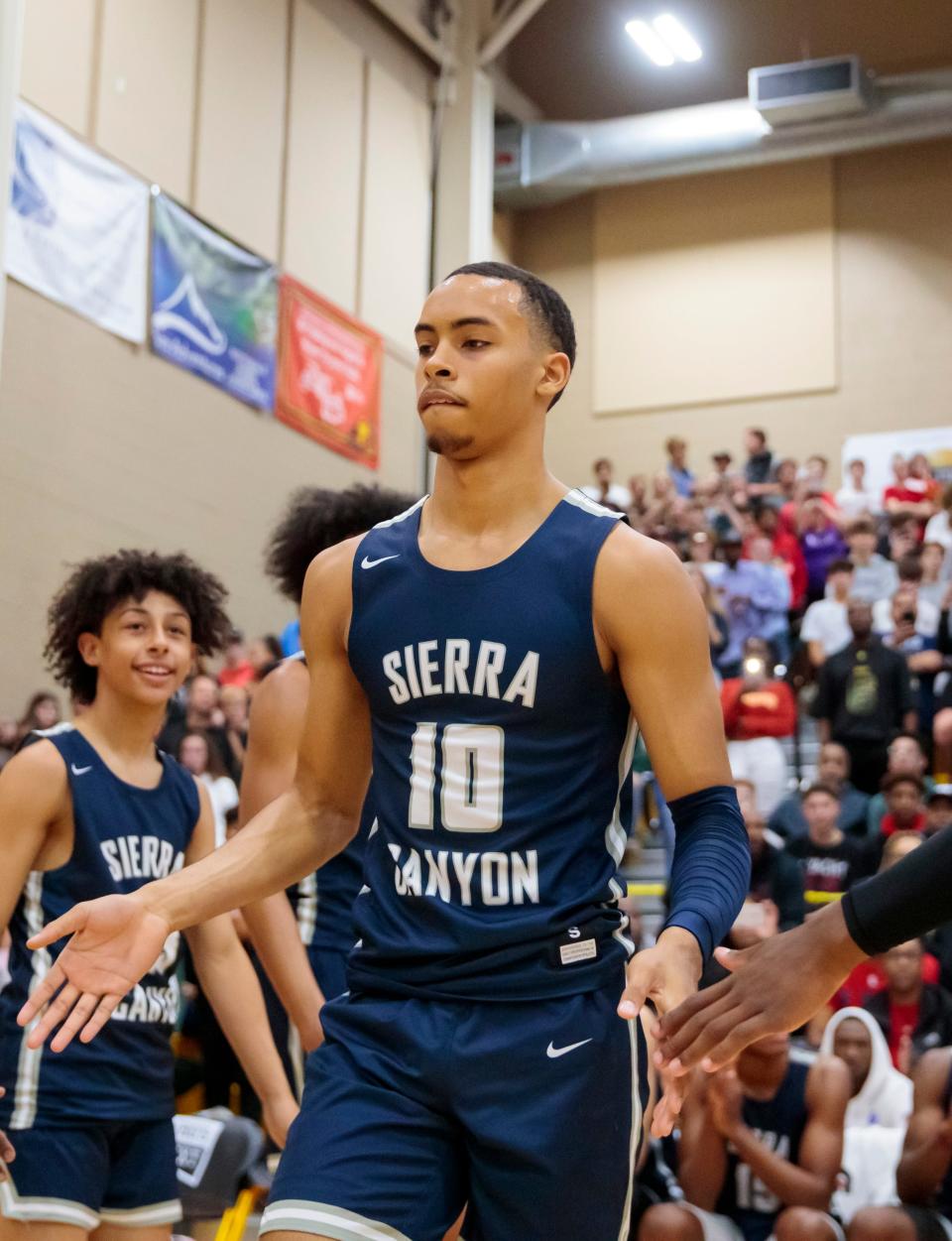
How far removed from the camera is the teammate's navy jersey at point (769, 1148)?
5859 millimetres

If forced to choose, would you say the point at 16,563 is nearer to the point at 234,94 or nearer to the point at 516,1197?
the point at 234,94

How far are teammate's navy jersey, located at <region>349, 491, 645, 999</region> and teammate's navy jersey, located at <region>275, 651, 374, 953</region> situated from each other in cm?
117

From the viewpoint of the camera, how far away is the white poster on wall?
63.0 feet

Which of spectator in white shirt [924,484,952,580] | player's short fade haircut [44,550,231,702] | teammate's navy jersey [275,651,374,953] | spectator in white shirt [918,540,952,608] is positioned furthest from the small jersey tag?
spectator in white shirt [924,484,952,580]

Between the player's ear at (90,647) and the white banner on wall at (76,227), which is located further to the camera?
the white banner on wall at (76,227)

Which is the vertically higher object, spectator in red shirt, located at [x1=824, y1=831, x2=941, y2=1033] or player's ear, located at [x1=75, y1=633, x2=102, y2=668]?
player's ear, located at [x1=75, y1=633, x2=102, y2=668]

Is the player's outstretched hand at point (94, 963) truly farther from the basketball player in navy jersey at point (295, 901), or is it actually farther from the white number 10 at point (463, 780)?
the basketball player in navy jersey at point (295, 901)

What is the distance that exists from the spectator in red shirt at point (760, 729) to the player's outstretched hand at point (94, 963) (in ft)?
27.5

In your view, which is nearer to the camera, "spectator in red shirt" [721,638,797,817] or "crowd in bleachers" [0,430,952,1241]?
"crowd in bleachers" [0,430,952,1241]

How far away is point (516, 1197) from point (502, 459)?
127 cm

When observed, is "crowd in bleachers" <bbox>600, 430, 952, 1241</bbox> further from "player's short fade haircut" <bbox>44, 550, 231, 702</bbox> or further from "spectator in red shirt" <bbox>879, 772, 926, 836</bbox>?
"player's short fade haircut" <bbox>44, 550, 231, 702</bbox>

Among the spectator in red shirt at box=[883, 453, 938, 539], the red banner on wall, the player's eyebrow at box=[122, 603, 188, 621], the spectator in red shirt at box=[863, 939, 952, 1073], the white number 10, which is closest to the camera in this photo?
the white number 10

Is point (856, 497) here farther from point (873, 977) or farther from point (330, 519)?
point (330, 519)

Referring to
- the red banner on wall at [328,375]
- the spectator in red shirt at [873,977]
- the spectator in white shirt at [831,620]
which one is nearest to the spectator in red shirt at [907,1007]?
the spectator in red shirt at [873,977]
